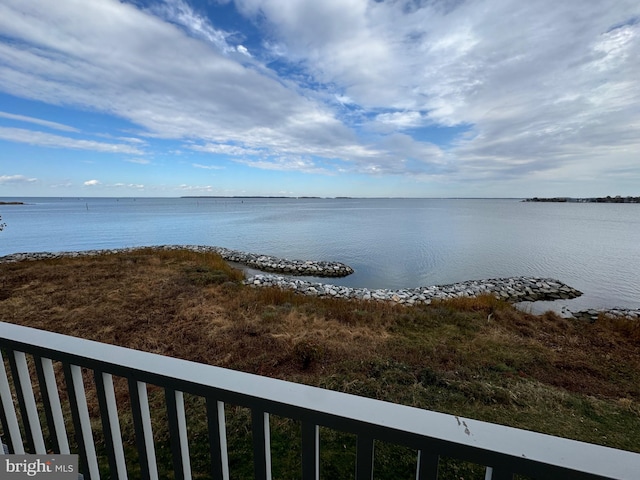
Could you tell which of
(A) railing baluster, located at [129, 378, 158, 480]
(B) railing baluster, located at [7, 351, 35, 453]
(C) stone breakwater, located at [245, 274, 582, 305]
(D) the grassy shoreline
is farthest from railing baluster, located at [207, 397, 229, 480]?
(C) stone breakwater, located at [245, 274, 582, 305]

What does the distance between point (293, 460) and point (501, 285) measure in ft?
39.9

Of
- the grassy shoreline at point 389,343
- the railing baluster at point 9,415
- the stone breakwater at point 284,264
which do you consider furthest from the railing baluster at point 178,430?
the stone breakwater at point 284,264

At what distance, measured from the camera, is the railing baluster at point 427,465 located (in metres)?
0.84

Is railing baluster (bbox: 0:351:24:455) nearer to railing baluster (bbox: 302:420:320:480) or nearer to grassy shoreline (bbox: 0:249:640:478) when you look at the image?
railing baluster (bbox: 302:420:320:480)

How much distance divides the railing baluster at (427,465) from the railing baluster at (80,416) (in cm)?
135

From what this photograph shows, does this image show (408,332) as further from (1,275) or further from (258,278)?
(1,275)

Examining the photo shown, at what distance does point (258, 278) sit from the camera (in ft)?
37.6

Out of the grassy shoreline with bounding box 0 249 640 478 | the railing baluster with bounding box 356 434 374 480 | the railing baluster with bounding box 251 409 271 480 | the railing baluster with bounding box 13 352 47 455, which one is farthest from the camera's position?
the grassy shoreline with bounding box 0 249 640 478

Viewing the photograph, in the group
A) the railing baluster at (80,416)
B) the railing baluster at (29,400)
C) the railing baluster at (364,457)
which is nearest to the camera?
the railing baluster at (364,457)

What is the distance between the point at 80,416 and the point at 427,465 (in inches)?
60.7

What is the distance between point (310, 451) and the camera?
1.01 metres

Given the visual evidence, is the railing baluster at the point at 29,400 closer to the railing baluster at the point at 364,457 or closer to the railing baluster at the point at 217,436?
the railing baluster at the point at 217,436

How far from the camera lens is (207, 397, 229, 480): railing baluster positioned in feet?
3.56

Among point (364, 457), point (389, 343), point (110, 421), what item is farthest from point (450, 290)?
point (110, 421)
